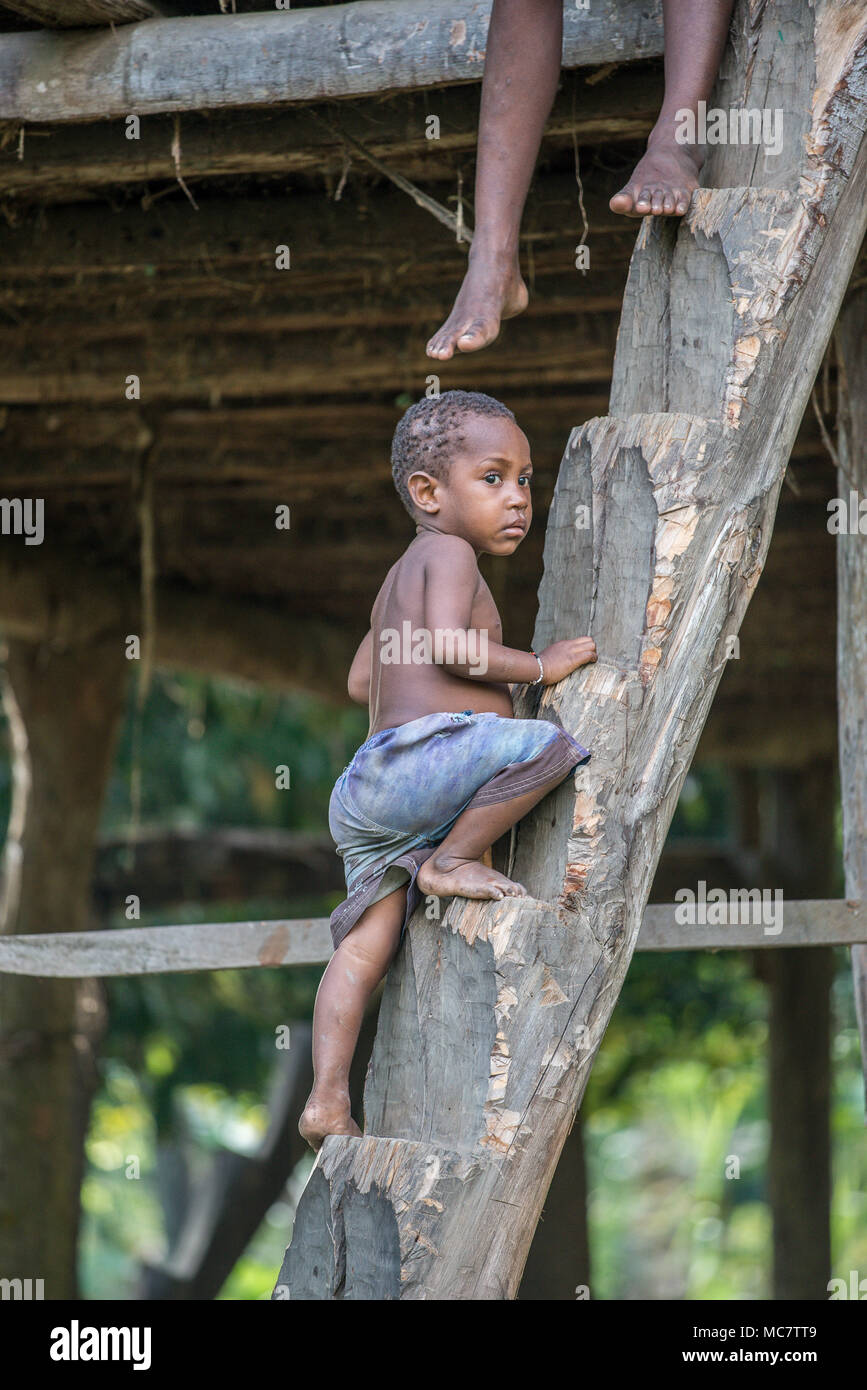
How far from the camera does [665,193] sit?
8.00 ft

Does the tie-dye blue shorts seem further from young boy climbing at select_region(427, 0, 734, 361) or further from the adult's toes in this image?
the adult's toes

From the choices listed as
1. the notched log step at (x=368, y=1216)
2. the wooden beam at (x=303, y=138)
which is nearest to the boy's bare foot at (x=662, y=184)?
the wooden beam at (x=303, y=138)

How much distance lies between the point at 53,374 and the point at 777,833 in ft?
17.4

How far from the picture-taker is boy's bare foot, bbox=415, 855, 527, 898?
2227 millimetres

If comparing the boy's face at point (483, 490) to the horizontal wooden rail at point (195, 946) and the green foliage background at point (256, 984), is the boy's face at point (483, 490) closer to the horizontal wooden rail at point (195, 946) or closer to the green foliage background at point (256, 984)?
the horizontal wooden rail at point (195, 946)

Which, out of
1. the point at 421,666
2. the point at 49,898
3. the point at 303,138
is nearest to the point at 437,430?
the point at 421,666

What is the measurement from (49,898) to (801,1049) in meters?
4.13

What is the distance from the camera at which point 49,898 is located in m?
6.09

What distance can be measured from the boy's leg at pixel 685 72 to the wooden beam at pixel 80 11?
107 cm

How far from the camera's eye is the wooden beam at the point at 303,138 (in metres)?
3.11

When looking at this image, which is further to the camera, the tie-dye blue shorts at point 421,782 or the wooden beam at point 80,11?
the wooden beam at point 80,11
